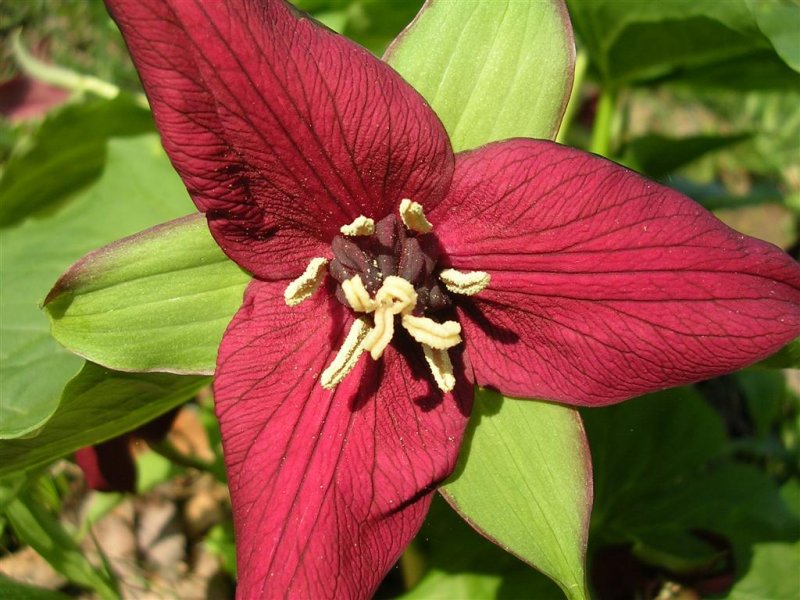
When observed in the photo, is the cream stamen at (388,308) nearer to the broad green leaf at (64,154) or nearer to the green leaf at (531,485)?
the green leaf at (531,485)

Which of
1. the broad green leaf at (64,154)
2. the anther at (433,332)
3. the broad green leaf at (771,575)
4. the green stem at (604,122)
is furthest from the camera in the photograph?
the green stem at (604,122)

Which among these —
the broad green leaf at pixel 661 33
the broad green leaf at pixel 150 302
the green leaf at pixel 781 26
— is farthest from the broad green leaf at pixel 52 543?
the green leaf at pixel 781 26

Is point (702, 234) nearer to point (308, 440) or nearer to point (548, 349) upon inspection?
point (548, 349)

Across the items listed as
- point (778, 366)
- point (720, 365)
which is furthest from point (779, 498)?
point (720, 365)

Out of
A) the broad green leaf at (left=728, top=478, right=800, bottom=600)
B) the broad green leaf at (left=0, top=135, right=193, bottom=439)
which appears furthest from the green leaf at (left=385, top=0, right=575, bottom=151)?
the broad green leaf at (left=728, top=478, right=800, bottom=600)

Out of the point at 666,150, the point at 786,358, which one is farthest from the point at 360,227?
the point at 666,150

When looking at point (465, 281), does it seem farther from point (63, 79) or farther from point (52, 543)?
point (63, 79)
